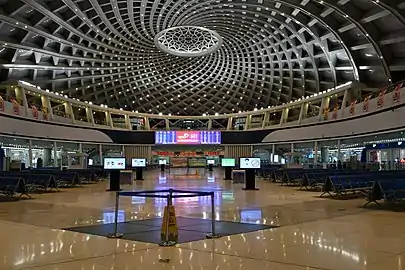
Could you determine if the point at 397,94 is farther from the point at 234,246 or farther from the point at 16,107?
the point at 16,107

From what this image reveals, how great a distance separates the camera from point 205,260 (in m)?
5.68

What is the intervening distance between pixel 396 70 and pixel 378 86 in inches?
217

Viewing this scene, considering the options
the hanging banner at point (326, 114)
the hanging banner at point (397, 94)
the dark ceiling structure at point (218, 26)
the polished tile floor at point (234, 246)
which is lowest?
the polished tile floor at point (234, 246)

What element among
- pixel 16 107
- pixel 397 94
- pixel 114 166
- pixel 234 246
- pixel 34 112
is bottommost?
pixel 234 246

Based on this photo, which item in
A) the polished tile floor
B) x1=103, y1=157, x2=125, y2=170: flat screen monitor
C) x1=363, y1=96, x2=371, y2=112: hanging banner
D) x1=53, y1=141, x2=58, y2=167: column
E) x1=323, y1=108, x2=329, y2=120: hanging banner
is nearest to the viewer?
the polished tile floor

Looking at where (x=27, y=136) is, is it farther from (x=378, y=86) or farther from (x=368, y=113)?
(x=378, y=86)

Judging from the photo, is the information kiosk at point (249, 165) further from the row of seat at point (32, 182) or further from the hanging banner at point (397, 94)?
the hanging banner at point (397, 94)

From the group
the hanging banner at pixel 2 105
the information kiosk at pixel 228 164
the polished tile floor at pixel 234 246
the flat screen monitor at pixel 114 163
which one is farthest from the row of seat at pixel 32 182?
the hanging banner at pixel 2 105

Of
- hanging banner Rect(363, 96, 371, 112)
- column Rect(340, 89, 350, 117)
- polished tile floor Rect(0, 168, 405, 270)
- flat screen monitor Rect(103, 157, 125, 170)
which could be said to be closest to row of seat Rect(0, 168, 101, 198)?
flat screen monitor Rect(103, 157, 125, 170)

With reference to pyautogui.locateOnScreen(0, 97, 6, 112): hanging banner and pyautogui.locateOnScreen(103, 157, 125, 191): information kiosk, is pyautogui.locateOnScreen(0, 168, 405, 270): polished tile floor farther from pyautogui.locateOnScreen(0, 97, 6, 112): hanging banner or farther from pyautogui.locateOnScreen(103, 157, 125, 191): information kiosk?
pyautogui.locateOnScreen(0, 97, 6, 112): hanging banner

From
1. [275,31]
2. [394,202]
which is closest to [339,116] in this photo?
[275,31]

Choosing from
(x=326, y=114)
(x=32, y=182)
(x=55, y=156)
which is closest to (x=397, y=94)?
(x=326, y=114)

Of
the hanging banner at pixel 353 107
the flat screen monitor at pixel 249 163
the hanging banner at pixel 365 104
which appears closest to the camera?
the flat screen monitor at pixel 249 163

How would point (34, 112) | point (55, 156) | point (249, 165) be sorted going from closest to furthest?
point (249, 165), point (34, 112), point (55, 156)
